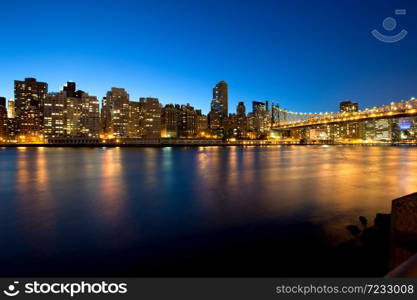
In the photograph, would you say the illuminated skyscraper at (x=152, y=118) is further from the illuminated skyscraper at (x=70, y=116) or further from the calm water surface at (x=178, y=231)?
the calm water surface at (x=178, y=231)

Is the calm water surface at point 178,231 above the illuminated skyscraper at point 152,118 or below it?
below

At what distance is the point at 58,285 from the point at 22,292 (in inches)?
18.4

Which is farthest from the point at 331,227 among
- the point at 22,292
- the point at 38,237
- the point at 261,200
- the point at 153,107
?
the point at 153,107

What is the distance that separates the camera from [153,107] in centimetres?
18575

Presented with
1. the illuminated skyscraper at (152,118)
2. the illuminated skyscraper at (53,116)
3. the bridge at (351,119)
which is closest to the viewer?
the bridge at (351,119)

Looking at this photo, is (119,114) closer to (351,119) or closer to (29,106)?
(29,106)

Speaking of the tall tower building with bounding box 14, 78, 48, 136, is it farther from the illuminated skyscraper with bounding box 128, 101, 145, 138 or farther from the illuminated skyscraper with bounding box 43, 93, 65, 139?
the illuminated skyscraper with bounding box 128, 101, 145, 138

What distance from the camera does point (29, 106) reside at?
180 meters

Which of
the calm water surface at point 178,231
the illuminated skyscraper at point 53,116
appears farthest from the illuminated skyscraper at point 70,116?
the calm water surface at point 178,231

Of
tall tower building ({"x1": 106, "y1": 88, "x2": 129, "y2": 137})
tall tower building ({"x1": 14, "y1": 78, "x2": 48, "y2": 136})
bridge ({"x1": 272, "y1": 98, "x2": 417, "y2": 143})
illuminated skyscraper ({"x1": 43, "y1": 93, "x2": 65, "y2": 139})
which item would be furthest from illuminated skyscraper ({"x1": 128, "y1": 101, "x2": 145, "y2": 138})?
bridge ({"x1": 272, "y1": 98, "x2": 417, "y2": 143})

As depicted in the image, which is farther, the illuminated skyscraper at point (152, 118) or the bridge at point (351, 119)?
the illuminated skyscraper at point (152, 118)

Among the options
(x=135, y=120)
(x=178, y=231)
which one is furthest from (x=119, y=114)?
(x=178, y=231)

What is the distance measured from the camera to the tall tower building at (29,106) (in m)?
170

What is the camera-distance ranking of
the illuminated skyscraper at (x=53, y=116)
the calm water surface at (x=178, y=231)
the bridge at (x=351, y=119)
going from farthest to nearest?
the illuminated skyscraper at (x=53, y=116)
the bridge at (x=351, y=119)
the calm water surface at (x=178, y=231)
